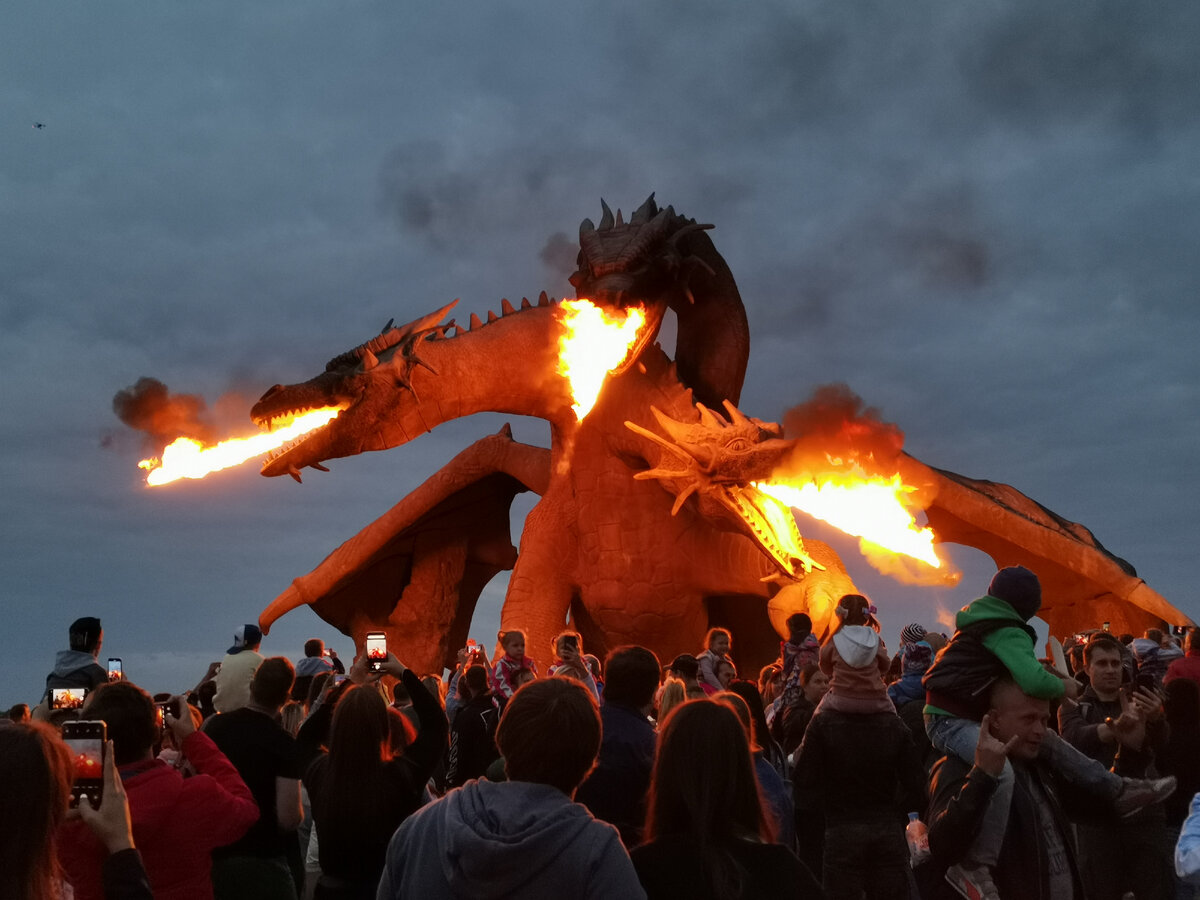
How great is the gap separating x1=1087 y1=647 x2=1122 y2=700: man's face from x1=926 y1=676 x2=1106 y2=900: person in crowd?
81.6 inches

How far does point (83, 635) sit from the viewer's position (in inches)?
249

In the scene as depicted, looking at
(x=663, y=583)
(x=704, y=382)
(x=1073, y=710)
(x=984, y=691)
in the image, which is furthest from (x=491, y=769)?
(x=704, y=382)

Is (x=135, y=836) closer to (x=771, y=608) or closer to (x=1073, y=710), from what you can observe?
(x=1073, y=710)

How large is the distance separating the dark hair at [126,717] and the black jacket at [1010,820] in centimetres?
240

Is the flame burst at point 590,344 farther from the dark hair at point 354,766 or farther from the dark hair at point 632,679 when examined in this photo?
the dark hair at point 354,766

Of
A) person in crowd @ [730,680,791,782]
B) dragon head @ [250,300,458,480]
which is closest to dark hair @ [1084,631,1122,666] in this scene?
person in crowd @ [730,680,791,782]

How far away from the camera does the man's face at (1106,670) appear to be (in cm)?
561

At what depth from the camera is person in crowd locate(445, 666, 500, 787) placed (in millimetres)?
6277

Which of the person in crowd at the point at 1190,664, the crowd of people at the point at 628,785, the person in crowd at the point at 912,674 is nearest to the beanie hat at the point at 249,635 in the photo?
the crowd of people at the point at 628,785

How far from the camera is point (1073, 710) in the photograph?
5.19m

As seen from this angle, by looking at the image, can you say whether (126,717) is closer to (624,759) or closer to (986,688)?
(624,759)

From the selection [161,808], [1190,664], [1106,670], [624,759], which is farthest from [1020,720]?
[1190,664]

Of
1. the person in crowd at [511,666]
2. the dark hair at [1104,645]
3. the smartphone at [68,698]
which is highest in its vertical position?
the person in crowd at [511,666]

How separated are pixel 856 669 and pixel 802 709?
1548 millimetres
